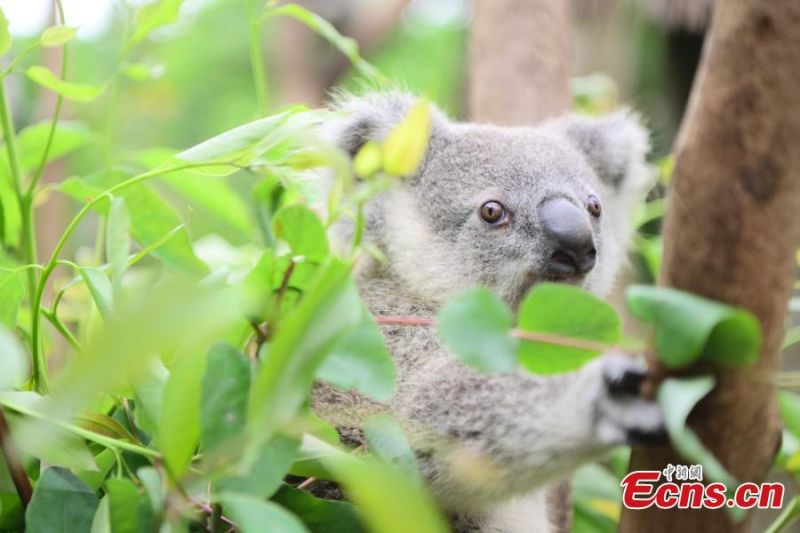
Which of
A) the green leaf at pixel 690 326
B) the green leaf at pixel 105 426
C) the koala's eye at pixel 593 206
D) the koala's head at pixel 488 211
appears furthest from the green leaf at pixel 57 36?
the koala's eye at pixel 593 206

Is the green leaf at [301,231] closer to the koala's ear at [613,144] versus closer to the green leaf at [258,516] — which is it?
the green leaf at [258,516]

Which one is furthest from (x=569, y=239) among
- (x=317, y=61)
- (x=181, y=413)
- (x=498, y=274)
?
(x=317, y=61)

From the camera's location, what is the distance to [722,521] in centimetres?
127

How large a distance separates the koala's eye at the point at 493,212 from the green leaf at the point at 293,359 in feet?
4.33

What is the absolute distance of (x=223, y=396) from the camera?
2.86 feet

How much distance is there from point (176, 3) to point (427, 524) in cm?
102

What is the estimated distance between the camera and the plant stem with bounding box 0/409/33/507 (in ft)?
3.63

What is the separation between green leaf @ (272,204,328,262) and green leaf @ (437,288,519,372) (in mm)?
288

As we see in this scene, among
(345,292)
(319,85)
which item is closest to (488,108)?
(345,292)

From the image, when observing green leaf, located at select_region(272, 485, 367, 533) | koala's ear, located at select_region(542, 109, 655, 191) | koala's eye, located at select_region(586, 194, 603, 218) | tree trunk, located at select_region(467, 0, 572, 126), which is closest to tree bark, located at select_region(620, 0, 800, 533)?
green leaf, located at select_region(272, 485, 367, 533)

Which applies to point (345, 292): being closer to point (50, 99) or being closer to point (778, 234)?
point (778, 234)

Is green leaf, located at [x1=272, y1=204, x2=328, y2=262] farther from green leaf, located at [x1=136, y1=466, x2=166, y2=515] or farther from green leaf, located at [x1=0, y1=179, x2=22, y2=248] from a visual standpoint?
green leaf, located at [x1=0, y1=179, x2=22, y2=248]

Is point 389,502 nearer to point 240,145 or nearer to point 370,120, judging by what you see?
point 240,145

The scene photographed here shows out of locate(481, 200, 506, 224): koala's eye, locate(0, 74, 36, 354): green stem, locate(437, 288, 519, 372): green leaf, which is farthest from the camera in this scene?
locate(481, 200, 506, 224): koala's eye
